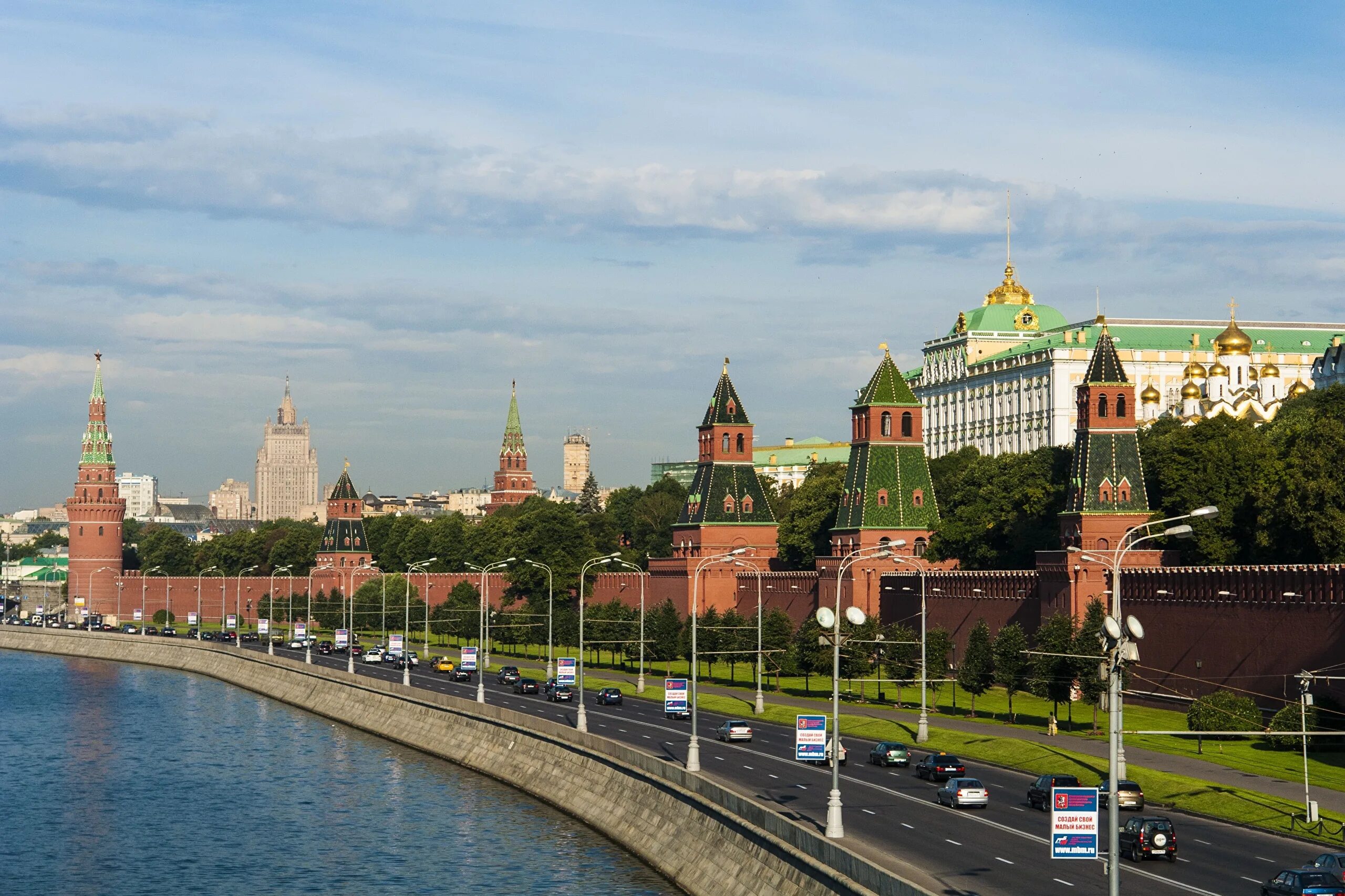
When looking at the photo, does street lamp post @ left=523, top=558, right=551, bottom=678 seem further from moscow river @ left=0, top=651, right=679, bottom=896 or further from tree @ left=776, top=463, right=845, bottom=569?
tree @ left=776, top=463, right=845, bottom=569

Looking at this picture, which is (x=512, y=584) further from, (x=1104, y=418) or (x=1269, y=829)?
(x=1269, y=829)

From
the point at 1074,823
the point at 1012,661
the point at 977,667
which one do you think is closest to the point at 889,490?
the point at 977,667

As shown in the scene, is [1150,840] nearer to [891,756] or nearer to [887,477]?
[891,756]

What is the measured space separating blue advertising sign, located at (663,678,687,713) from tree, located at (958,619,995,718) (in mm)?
14702

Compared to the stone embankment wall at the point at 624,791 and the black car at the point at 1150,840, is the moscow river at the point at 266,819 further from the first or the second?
the black car at the point at 1150,840

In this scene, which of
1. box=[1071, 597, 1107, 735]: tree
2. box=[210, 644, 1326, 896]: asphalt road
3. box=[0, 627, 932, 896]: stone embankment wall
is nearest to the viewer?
box=[210, 644, 1326, 896]: asphalt road

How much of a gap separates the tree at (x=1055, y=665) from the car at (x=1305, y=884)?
4029cm

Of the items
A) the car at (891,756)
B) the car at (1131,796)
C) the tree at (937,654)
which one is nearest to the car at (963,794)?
the car at (1131,796)

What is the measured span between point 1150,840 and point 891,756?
21.5 m

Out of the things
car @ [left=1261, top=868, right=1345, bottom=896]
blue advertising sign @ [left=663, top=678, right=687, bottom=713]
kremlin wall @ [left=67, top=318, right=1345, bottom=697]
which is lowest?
car @ [left=1261, top=868, right=1345, bottom=896]

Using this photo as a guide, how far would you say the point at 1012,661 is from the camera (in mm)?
88250

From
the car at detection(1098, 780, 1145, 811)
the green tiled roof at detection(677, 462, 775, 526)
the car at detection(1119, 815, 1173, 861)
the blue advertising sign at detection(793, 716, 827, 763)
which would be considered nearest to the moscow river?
the blue advertising sign at detection(793, 716, 827, 763)

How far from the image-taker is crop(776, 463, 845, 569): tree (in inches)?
5723

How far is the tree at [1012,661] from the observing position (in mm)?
86875
